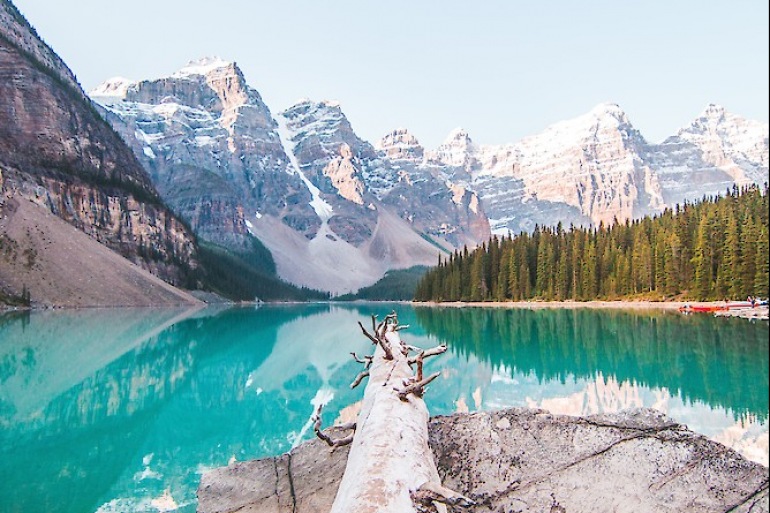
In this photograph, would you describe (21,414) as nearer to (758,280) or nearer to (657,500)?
(657,500)

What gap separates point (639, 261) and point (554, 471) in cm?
7139

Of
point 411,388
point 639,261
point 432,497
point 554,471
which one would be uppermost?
point 639,261

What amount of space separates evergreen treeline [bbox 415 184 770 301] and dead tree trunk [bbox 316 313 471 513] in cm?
4964

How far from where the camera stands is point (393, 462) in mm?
5281

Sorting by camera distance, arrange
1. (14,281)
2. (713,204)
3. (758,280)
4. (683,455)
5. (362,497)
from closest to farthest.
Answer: (362,497)
(683,455)
(758,280)
(713,204)
(14,281)

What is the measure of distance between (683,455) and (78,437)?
52.5 feet

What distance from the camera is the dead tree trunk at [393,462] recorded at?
4.59 m

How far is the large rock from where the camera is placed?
5707 millimetres

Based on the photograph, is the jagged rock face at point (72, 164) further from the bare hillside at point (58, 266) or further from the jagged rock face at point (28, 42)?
the bare hillside at point (58, 266)

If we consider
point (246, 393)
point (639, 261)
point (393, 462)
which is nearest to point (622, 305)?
point (639, 261)

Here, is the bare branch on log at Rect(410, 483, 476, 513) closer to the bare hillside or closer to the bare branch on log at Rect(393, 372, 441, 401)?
the bare branch on log at Rect(393, 372, 441, 401)

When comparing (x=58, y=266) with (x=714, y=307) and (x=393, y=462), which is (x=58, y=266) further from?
(x=393, y=462)

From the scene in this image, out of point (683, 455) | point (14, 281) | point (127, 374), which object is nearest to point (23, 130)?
point (14, 281)

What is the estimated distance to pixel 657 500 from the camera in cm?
565
